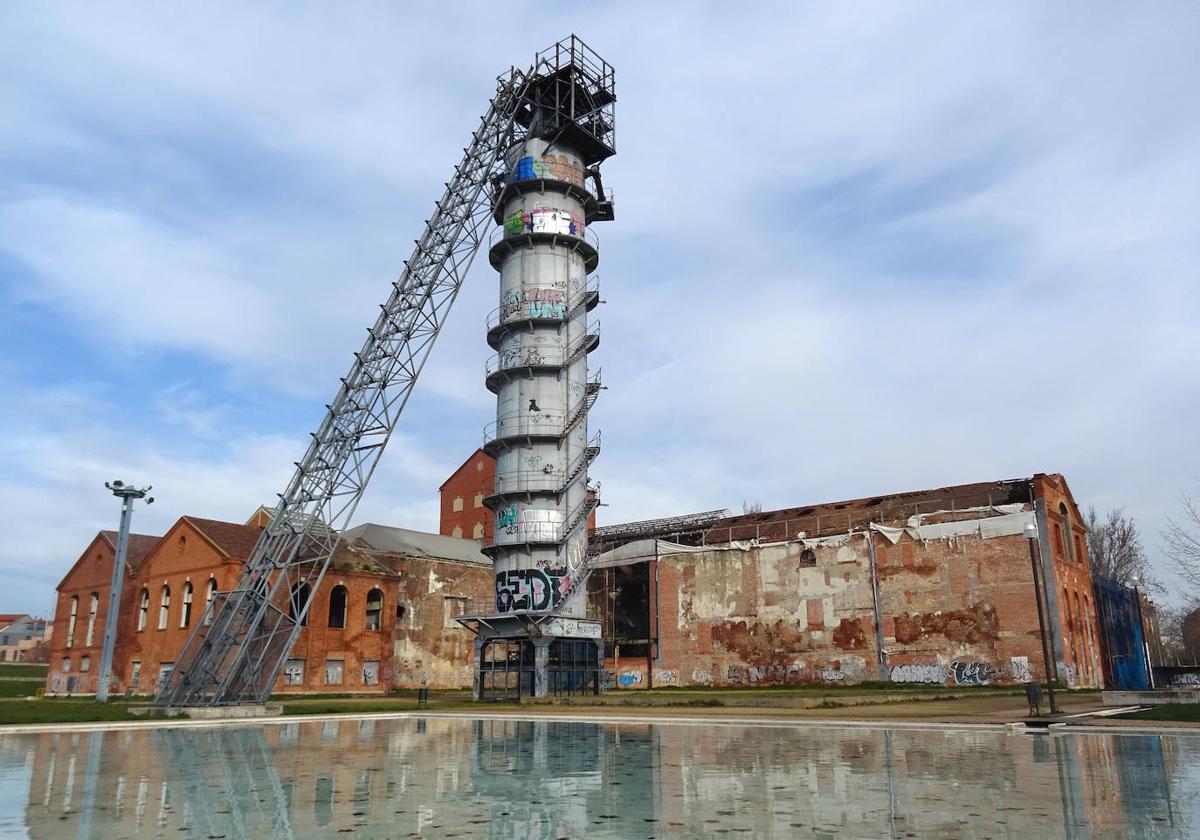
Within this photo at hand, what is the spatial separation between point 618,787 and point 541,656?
80.2 ft

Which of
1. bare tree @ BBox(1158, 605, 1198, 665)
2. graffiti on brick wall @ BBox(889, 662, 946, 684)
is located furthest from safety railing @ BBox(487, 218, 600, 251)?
bare tree @ BBox(1158, 605, 1198, 665)

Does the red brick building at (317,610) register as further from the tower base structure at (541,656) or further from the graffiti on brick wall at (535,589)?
the graffiti on brick wall at (535,589)

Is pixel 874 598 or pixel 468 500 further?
pixel 468 500

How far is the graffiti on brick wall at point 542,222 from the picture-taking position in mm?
36312

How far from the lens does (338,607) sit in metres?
41.7

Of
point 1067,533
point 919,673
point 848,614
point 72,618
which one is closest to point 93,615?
point 72,618

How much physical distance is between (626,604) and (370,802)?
35517 millimetres

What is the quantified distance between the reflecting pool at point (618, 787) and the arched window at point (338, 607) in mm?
26540

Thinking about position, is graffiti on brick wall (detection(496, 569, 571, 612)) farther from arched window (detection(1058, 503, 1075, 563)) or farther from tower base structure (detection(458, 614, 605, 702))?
arched window (detection(1058, 503, 1075, 563))

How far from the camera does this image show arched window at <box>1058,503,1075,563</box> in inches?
1410

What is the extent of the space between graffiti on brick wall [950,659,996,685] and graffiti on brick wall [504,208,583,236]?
23.3 meters

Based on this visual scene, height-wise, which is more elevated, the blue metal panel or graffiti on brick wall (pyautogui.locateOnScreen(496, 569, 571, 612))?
graffiti on brick wall (pyautogui.locateOnScreen(496, 569, 571, 612))

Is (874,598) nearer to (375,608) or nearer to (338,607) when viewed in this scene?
(375,608)

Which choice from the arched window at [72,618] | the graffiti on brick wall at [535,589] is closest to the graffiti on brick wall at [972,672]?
the graffiti on brick wall at [535,589]
